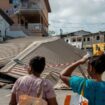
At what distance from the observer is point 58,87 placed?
21.2 m

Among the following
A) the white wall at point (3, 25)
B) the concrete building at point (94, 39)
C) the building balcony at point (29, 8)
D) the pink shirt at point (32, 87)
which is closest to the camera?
the pink shirt at point (32, 87)

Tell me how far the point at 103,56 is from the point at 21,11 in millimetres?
59733

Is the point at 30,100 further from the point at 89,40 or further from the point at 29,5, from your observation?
the point at 89,40

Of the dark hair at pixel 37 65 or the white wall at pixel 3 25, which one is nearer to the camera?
the dark hair at pixel 37 65

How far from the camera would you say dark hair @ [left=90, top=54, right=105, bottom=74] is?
16.0 feet

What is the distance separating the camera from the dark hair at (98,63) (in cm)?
488

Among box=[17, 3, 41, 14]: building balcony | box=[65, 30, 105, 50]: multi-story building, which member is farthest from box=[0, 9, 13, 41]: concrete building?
box=[65, 30, 105, 50]: multi-story building

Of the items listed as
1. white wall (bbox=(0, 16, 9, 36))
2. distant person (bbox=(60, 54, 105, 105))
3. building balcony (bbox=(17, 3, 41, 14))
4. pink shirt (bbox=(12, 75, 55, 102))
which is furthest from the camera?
building balcony (bbox=(17, 3, 41, 14))

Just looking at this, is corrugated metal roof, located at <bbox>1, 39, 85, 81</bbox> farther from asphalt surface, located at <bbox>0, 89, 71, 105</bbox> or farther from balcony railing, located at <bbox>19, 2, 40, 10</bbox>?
balcony railing, located at <bbox>19, 2, 40, 10</bbox>

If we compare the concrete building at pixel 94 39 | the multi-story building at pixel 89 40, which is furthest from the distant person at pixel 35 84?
the concrete building at pixel 94 39

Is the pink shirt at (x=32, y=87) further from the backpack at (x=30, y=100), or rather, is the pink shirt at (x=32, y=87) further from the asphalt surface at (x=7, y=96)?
the asphalt surface at (x=7, y=96)

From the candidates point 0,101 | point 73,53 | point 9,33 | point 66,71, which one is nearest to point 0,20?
point 9,33

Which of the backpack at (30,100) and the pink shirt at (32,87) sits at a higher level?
the pink shirt at (32,87)

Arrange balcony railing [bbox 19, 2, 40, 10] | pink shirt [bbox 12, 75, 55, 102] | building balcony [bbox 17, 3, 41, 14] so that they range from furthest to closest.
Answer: balcony railing [bbox 19, 2, 40, 10]
building balcony [bbox 17, 3, 41, 14]
pink shirt [bbox 12, 75, 55, 102]
